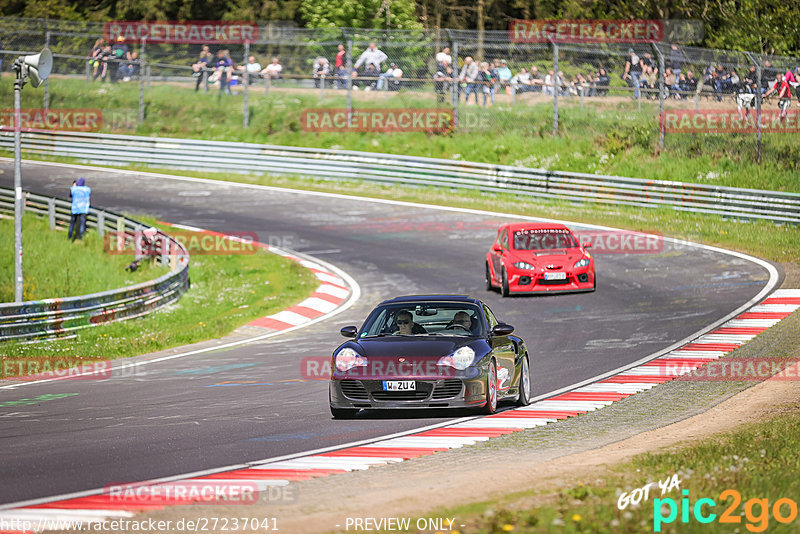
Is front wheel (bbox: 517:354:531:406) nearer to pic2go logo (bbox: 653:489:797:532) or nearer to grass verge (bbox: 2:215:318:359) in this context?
pic2go logo (bbox: 653:489:797:532)

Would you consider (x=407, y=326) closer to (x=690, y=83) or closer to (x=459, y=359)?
(x=459, y=359)

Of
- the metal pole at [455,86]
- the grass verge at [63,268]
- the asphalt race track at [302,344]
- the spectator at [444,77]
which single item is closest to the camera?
the asphalt race track at [302,344]

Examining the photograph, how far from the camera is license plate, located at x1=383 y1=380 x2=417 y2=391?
10719 mm

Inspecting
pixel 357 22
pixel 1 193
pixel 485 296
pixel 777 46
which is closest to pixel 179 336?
pixel 485 296

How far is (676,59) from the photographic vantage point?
30750 mm

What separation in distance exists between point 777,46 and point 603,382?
90.8 ft

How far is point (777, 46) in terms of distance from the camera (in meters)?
37.9

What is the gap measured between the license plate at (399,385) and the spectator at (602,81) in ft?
78.3

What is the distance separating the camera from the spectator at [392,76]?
117 feet

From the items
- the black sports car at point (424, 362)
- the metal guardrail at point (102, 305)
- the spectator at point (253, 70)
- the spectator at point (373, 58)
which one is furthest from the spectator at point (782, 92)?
the black sports car at point (424, 362)

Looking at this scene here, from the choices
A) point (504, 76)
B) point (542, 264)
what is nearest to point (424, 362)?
point (542, 264)

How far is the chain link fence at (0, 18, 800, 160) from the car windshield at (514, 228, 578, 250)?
11165 mm

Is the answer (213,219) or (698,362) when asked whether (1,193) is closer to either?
(213,219)

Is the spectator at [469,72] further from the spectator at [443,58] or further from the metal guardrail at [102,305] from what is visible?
the metal guardrail at [102,305]
